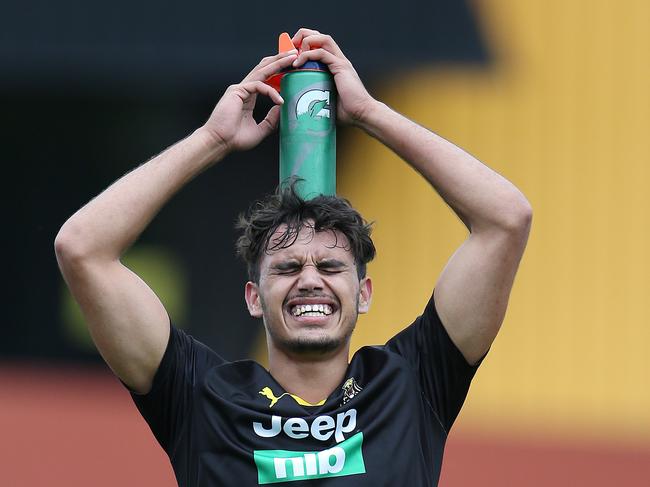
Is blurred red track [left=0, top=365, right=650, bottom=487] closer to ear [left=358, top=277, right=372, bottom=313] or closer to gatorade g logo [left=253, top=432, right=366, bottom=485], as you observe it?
ear [left=358, top=277, right=372, bottom=313]

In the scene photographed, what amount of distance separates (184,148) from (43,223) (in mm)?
5322

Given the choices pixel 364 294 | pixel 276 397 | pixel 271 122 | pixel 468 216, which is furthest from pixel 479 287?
pixel 271 122

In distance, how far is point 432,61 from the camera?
6660 millimetres

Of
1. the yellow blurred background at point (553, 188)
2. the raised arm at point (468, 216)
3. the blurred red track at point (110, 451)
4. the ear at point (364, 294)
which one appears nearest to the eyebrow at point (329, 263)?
the ear at point (364, 294)

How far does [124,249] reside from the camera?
9.60 ft

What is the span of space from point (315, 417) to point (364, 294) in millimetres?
350

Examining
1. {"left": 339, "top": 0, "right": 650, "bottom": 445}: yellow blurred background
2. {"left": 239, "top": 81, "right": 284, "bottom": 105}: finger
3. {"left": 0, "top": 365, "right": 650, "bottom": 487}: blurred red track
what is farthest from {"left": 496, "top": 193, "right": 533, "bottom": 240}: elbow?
{"left": 339, "top": 0, "right": 650, "bottom": 445}: yellow blurred background

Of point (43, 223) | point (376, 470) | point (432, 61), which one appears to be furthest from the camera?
point (43, 223)

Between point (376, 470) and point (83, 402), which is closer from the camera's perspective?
point (376, 470)

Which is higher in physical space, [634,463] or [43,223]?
[43,223]

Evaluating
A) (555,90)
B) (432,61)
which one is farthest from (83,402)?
(555,90)

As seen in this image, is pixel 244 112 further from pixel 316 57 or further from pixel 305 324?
pixel 305 324

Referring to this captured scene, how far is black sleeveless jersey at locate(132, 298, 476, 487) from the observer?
2.86 meters

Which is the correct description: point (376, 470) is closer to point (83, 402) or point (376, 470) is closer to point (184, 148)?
point (184, 148)
